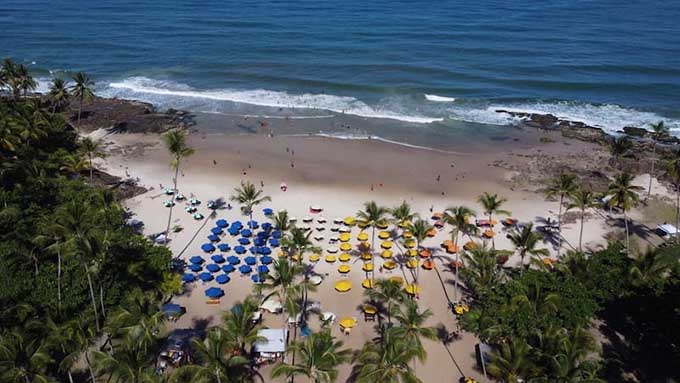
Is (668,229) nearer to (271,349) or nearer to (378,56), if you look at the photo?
(271,349)

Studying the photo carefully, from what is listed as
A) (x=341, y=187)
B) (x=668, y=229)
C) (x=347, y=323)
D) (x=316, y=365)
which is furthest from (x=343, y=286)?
(x=668, y=229)

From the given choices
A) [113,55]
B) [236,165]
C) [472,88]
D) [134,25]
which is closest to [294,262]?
[236,165]

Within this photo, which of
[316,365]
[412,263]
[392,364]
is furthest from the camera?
[412,263]

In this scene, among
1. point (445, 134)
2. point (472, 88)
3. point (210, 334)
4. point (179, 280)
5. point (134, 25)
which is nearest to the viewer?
point (210, 334)

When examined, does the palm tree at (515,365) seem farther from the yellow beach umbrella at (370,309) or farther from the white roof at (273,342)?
the white roof at (273,342)

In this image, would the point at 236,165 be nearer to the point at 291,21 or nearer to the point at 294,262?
the point at 294,262

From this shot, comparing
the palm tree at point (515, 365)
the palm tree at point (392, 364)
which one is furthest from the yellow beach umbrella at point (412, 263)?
the palm tree at point (392, 364)

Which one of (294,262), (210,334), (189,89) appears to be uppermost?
(189,89)

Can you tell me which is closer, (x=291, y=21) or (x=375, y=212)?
(x=375, y=212)
